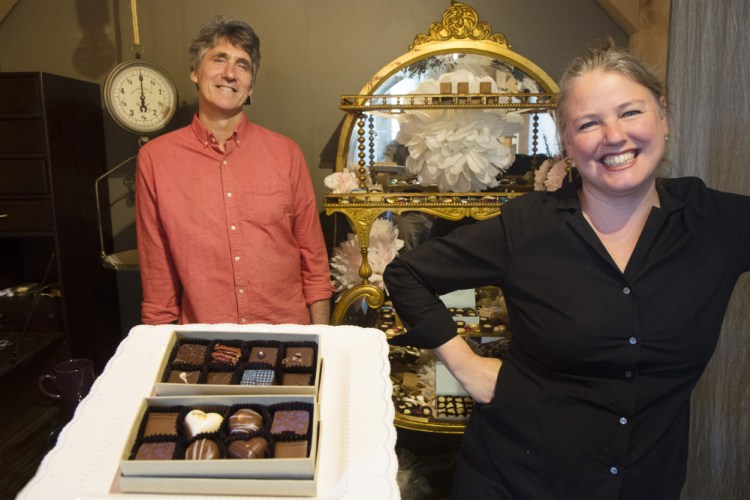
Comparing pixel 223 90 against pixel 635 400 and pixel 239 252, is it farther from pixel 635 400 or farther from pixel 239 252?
pixel 635 400

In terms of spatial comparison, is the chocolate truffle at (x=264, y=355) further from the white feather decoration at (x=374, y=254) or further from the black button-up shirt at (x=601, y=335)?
the white feather decoration at (x=374, y=254)

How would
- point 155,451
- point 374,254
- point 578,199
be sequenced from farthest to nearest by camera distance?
point 374,254 → point 578,199 → point 155,451

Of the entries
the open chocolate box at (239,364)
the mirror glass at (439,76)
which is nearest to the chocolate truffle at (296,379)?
the open chocolate box at (239,364)

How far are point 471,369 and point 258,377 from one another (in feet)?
1.98

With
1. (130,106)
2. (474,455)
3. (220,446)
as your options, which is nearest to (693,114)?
(474,455)

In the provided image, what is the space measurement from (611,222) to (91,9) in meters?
2.34

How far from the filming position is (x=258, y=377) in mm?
1067

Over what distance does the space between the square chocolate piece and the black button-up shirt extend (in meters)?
0.54

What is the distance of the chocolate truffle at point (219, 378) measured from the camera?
1047 millimetres

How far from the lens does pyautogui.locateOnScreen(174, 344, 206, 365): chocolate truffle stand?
108cm

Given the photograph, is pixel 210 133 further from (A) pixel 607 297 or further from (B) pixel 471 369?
(A) pixel 607 297

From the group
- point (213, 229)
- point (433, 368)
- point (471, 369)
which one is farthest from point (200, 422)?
point (433, 368)

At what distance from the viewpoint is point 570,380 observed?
1.33 metres

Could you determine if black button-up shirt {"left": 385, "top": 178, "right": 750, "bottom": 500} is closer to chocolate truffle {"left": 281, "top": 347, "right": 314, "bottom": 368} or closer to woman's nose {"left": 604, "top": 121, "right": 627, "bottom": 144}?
woman's nose {"left": 604, "top": 121, "right": 627, "bottom": 144}
